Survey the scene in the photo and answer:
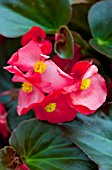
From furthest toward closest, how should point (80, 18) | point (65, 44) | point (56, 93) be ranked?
point (80, 18) < point (65, 44) < point (56, 93)

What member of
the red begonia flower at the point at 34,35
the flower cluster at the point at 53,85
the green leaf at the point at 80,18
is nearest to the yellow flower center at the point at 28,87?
the flower cluster at the point at 53,85

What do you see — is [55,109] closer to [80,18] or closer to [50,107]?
[50,107]

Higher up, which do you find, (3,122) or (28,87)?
(28,87)

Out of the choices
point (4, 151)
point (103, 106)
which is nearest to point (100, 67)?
point (103, 106)

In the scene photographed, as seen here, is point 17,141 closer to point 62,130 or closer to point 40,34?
point 62,130

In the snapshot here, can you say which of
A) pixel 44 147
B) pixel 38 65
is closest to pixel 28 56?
pixel 38 65

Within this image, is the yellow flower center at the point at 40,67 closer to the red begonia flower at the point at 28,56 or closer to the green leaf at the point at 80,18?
the red begonia flower at the point at 28,56
